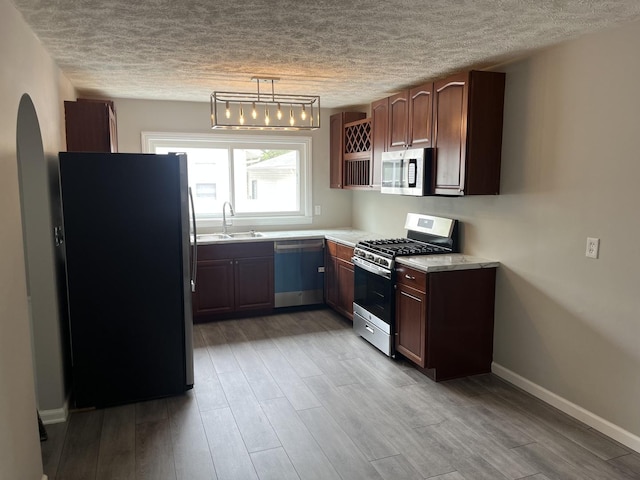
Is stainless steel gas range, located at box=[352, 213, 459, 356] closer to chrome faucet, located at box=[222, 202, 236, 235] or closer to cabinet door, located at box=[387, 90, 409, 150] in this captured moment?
cabinet door, located at box=[387, 90, 409, 150]

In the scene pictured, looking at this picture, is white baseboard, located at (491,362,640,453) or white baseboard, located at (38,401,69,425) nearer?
white baseboard, located at (491,362,640,453)

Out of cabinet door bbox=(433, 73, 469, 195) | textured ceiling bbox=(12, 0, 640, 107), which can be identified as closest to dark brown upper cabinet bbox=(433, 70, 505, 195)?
cabinet door bbox=(433, 73, 469, 195)

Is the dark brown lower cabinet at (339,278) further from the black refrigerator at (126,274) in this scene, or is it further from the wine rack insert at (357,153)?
the black refrigerator at (126,274)

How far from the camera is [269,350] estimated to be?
422cm

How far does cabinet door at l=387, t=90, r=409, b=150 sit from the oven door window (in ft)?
3.78

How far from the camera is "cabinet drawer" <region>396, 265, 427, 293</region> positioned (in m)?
3.50

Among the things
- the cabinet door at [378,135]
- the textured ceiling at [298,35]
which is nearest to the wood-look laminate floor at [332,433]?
the cabinet door at [378,135]

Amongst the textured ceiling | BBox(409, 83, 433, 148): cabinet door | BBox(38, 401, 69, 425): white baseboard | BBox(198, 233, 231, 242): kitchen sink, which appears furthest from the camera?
BBox(198, 233, 231, 242): kitchen sink

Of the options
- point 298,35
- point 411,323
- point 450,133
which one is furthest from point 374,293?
point 298,35

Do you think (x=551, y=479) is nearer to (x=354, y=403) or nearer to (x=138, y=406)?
(x=354, y=403)

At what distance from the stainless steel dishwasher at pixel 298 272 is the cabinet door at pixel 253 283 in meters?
0.10

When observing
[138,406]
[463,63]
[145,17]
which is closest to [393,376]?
[138,406]

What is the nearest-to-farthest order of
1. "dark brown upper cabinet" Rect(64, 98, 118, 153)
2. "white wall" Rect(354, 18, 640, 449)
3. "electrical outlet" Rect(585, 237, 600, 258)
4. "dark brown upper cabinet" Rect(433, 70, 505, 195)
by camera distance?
"white wall" Rect(354, 18, 640, 449), "electrical outlet" Rect(585, 237, 600, 258), "dark brown upper cabinet" Rect(433, 70, 505, 195), "dark brown upper cabinet" Rect(64, 98, 118, 153)

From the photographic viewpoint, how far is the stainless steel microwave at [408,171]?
3752 mm
